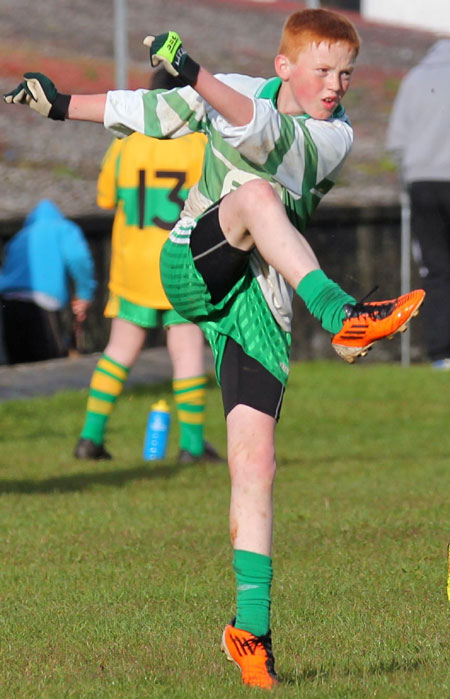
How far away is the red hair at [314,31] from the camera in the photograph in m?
4.50

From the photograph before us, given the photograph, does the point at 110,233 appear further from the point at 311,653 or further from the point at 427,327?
the point at 311,653

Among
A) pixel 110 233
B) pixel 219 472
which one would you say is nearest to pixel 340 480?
pixel 219 472

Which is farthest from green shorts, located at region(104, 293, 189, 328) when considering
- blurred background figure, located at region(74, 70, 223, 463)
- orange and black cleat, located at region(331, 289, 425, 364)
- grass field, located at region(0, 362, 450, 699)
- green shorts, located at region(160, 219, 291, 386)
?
orange and black cleat, located at region(331, 289, 425, 364)

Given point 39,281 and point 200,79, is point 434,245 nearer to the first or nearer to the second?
point 39,281

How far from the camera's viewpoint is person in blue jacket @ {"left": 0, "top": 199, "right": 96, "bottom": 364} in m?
13.3

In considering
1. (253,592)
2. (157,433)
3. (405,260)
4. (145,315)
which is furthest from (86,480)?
(405,260)

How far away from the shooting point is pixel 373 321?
12.8 ft

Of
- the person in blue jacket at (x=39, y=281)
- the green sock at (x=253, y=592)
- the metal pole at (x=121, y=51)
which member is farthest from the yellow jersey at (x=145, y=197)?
the metal pole at (x=121, y=51)

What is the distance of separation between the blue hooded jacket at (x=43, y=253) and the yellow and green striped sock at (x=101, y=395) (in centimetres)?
425

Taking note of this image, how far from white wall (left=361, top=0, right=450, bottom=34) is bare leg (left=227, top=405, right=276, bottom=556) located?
26817 millimetres

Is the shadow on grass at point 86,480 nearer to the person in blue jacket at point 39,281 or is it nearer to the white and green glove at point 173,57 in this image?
the white and green glove at point 173,57

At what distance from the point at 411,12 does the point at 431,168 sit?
19694 millimetres

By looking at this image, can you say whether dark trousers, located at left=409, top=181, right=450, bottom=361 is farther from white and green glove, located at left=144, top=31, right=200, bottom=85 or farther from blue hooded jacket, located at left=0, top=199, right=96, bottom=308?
white and green glove, located at left=144, top=31, right=200, bottom=85

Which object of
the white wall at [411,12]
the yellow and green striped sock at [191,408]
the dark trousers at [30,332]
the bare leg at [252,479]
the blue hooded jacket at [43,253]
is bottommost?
the bare leg at [252,479]
